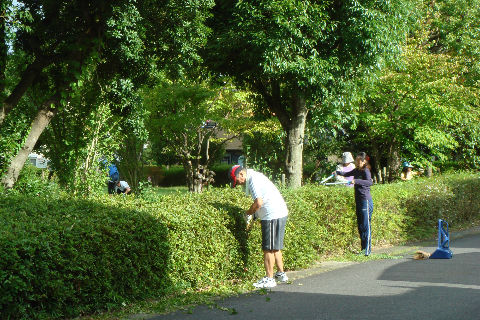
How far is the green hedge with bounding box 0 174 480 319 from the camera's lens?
5.35 meters

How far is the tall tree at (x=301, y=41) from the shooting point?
13.9 m

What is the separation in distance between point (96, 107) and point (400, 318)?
32.6 ft

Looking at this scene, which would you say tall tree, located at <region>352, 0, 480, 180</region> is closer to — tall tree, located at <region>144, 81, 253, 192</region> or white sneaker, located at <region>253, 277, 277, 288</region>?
tall tree, located at <region>144, 81, 253, 192</region>

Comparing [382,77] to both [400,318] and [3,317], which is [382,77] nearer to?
[400,318]

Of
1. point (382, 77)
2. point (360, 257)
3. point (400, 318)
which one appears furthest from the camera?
point (382, 77)

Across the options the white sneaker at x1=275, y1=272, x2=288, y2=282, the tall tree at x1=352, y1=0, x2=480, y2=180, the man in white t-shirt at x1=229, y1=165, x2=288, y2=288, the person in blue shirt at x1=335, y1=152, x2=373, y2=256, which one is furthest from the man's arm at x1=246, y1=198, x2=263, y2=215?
the tall tree at x1=352, y1=0, x2=480, y2=180

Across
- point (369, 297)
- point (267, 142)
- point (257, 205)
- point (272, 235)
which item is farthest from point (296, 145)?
point (267, 142)

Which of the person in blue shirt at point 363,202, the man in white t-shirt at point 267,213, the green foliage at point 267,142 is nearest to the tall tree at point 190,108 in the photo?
the green foliage at point 267,142

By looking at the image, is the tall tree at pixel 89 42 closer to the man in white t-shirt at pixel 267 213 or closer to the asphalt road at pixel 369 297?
the man in white t-shirt at pixel 267 213

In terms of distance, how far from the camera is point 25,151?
1241 cm

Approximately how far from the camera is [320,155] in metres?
28.3

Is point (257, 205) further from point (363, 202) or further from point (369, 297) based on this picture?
point (363, 202)

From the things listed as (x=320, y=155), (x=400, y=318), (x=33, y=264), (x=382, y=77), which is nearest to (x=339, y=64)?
(x=382, y=77)

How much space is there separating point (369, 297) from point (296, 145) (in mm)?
9093
